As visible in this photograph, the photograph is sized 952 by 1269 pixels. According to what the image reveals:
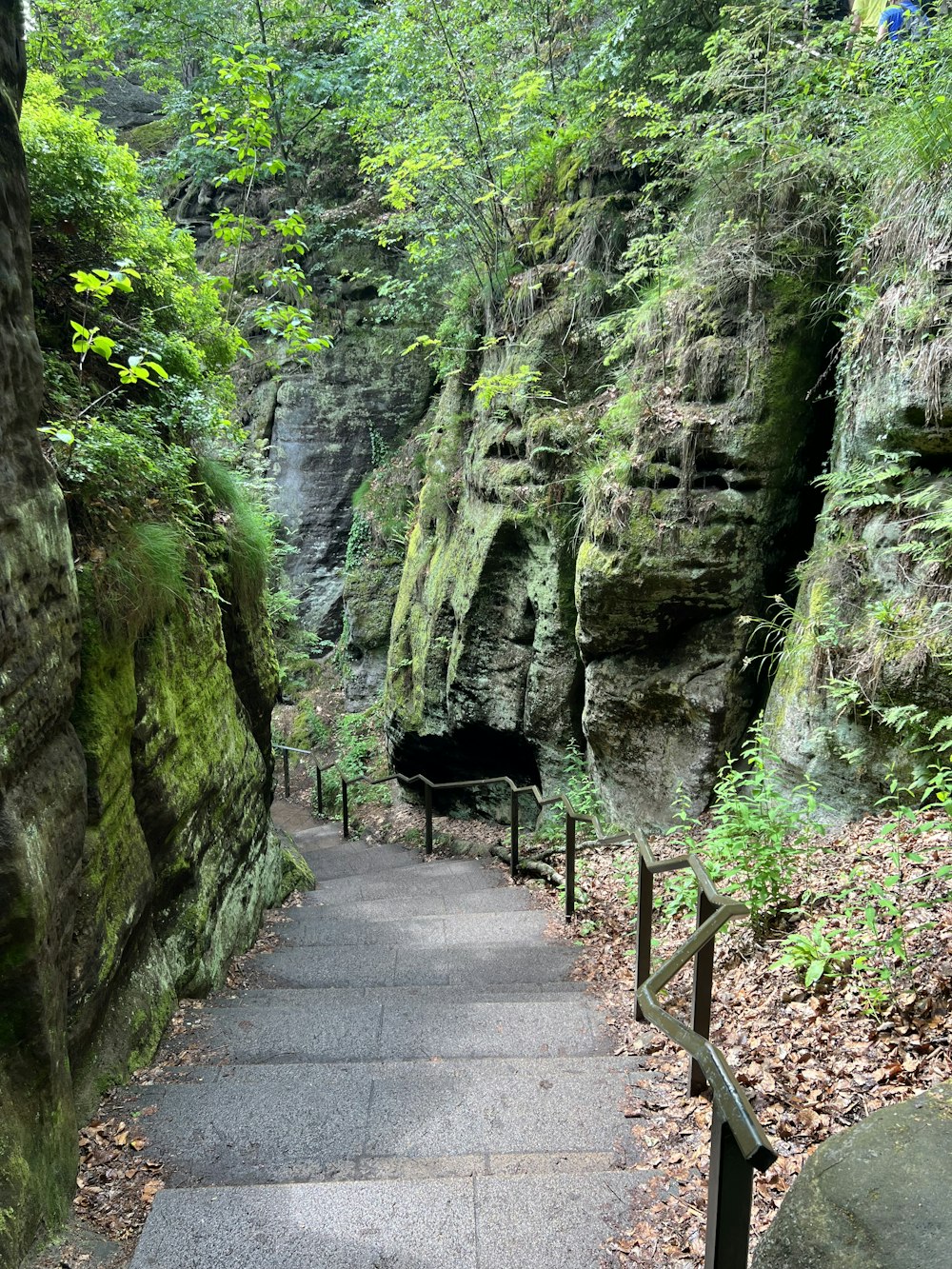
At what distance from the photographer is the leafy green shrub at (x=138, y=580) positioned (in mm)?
3824

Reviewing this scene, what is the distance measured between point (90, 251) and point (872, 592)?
590cm

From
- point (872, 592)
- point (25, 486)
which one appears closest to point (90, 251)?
point (25, 486)

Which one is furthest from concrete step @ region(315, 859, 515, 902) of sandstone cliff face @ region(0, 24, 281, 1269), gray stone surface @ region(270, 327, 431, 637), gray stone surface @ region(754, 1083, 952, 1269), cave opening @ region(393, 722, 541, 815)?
gray stone surface @ region(270, 327, 431, 637)

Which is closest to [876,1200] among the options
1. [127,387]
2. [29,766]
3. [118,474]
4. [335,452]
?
[29,766]

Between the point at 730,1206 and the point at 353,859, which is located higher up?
the point at 730,1206

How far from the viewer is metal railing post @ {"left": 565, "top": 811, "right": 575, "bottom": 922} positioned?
5.93m

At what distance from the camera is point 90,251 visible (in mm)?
5160

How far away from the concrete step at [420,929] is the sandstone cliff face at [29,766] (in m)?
3.47

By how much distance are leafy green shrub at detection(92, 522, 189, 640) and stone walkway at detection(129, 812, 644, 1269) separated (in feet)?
7.26

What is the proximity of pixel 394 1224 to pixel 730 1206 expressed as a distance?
127cm

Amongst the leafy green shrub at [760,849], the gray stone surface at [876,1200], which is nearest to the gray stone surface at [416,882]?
the leafy green shrub at [760,849]

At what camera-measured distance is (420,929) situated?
6301mm

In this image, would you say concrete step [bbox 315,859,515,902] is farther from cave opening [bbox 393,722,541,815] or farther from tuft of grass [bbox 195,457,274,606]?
tuft of grass [bbox 195,457,274,606]

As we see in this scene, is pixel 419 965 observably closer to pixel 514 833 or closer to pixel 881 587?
pixel 514 833
